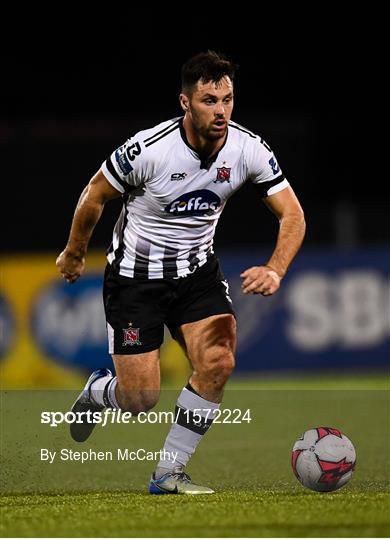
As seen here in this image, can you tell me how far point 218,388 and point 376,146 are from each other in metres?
15.5

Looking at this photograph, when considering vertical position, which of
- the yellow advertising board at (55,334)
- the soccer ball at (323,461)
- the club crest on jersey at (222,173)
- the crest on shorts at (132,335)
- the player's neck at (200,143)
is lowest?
the yellow advertising board at (55,334)

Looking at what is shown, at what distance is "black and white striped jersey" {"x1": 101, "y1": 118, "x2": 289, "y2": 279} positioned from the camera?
584cm

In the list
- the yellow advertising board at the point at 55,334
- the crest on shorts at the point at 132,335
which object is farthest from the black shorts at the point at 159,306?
the yellow advertising board at the point at 55,334

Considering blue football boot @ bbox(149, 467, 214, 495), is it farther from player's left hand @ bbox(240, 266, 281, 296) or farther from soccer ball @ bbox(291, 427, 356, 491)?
player's left hand @ bbox(240, 266, 281, 296)

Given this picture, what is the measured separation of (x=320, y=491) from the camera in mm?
5727

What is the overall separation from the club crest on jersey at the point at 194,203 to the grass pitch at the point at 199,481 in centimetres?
117

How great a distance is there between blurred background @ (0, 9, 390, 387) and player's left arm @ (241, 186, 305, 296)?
733cm

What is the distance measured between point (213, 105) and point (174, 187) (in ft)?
1.48

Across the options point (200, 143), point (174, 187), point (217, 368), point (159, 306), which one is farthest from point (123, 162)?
point (217, 368)

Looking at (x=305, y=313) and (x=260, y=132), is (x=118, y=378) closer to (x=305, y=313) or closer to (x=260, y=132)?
(x=305, y=313)

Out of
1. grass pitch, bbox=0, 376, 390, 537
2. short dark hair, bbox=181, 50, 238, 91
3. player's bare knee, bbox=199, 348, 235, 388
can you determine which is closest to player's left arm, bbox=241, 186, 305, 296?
player's bare knee, bbox=199, 348, 235, 388

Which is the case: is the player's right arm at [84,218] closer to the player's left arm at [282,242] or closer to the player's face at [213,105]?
the player's face at [213,105]

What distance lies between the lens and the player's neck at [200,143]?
19.2 feet

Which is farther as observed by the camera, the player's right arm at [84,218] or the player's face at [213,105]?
A: the player's right arm at [84,218]
